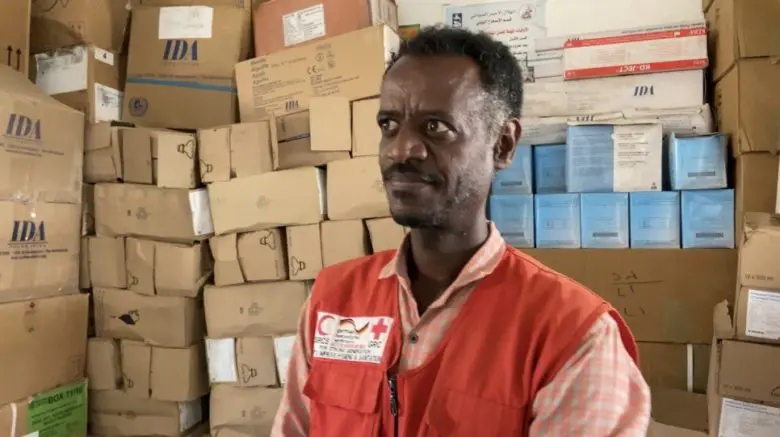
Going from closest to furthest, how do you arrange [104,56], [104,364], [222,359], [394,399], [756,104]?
[394,399], [756,104], [222,359], [104,364], [104,56]

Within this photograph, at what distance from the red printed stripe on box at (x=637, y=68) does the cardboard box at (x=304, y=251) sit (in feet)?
3.15

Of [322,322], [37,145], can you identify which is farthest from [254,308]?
[322,322]

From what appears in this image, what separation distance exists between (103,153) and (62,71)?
0.36 metres

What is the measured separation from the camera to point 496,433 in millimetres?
812

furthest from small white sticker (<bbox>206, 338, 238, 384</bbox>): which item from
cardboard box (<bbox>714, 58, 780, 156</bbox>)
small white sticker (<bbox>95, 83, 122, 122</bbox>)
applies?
cardboard box (<bbox>714, 58, 780, 156</bbox>)

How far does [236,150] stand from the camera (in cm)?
200

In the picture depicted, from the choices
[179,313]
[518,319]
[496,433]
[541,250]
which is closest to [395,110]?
[518,319]

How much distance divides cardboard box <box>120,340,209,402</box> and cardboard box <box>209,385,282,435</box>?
3.6 inches

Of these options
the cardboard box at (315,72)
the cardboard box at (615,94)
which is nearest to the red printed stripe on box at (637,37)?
the cardboard box at (615,94)

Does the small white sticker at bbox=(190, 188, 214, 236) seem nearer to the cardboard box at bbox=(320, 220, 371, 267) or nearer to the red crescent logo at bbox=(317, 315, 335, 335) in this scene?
the cardboard box at bbox=(320, 220, 371, 267)

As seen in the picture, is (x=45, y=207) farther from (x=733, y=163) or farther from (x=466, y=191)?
(x=733, y=163)

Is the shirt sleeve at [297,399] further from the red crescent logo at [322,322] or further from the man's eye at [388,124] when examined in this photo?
the man's eye at [388,124]

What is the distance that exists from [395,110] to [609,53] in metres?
1.26

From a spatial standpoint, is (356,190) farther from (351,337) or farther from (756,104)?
(756,104)
